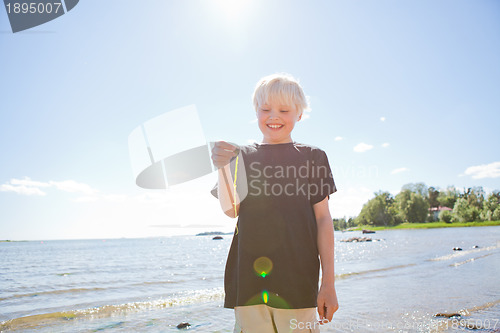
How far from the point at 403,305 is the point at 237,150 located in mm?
7575

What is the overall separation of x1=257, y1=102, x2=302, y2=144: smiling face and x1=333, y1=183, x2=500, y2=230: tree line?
91592 millimetres

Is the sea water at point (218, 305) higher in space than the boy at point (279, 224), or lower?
lower

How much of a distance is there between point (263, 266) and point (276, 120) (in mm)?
802

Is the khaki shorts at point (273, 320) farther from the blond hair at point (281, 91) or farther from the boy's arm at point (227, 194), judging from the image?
the blond hair at point (281, 91)

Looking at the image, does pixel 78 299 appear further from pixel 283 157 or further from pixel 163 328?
pixel 283 157

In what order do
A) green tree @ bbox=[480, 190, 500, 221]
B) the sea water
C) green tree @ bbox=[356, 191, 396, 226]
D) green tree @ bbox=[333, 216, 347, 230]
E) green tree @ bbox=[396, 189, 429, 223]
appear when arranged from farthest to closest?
green tree @ bbox=[333, 216, 347, 230]
green tree @ bbox=[356, 191, 396, 226]
green tree @ bbox=[396, 189, 429, 223]
green tree @ bbox=[480, 190, 500, 221]
the sea water

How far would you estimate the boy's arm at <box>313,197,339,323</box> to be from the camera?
1616mm

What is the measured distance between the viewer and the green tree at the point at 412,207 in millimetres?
91188

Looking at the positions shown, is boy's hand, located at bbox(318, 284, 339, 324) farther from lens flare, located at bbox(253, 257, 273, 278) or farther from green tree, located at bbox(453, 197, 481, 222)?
green tree, located at bbox(453, 197, 481, 222)

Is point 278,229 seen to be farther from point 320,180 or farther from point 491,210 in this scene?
point 491,210

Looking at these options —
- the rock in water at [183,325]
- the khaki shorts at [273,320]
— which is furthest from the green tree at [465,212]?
the khaki shorts at [273,320]

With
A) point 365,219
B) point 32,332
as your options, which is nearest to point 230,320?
point 32,332

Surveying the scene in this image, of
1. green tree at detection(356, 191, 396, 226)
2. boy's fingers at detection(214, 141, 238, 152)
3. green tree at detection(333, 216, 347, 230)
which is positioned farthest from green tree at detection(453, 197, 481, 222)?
boy's fingers at detection(214, 141, 238, 152)

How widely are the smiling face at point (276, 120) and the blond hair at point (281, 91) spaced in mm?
28
